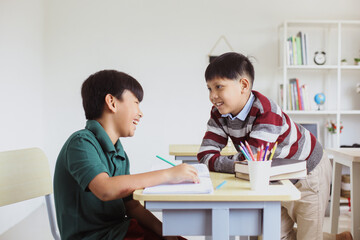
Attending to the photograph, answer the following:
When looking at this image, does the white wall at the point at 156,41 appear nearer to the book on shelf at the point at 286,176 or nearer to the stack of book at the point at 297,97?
the stack of book at the point at 297,97

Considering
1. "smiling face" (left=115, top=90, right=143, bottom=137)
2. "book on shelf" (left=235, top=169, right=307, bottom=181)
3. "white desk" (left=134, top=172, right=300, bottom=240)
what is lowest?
"white desk" (left=134, top=172, right=300, bottom=240)

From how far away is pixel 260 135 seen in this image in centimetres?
141

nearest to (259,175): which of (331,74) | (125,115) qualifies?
(125,115)

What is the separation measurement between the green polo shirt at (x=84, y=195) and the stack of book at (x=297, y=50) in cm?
294

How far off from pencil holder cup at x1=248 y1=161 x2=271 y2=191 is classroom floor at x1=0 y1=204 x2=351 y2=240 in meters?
1.93

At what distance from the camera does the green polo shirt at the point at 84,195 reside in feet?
3.71

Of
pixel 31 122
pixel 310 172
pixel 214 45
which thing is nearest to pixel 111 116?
pixel 310 172

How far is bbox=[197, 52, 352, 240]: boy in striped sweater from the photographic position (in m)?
1.45

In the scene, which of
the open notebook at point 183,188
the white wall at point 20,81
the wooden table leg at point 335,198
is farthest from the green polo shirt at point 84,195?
the white wall at point 20,81

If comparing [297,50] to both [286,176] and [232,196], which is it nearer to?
[286,176]

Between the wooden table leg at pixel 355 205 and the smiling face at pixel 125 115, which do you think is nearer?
the smiling face at pixel 125 115

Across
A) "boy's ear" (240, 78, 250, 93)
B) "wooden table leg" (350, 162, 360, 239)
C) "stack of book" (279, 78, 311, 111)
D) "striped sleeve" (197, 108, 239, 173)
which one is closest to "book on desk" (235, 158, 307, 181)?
"striped sleeve" (197, 108, 239, 173)

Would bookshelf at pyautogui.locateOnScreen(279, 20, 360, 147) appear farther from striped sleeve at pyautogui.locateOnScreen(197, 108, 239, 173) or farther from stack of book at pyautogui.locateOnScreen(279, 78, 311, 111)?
striped sleeve at pyautogui.locateOnScreen(197, 108, 239, 173)

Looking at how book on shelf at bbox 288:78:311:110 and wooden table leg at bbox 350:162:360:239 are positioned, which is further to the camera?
book on shelf at bbox 288:78:311:110
